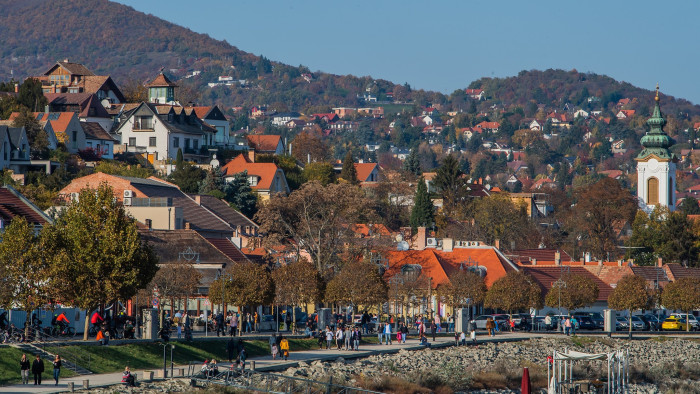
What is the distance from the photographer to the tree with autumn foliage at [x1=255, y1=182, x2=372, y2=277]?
76062mm

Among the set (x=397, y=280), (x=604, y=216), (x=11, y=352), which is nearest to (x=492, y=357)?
(x=397, y=280)

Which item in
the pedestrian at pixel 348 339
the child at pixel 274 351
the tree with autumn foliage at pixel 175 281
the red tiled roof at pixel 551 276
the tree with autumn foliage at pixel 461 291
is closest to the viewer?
the child at pixel 274 351

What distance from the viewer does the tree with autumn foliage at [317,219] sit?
76.1 metres

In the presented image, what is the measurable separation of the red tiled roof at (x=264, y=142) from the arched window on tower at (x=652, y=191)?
45.7m

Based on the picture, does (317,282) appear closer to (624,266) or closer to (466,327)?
(466,327)

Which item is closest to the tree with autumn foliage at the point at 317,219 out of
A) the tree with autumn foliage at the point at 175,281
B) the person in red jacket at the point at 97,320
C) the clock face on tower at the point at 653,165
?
the tree with autumn foliage at the point at 175,281

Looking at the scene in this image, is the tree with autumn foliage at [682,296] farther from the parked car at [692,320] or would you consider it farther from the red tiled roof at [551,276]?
the red tiled roof at [551,276]

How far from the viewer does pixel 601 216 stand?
4690 inches

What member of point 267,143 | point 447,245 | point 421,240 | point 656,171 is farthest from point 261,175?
point 656,171

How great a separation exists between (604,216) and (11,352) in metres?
88.0

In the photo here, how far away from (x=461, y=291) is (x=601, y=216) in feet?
174

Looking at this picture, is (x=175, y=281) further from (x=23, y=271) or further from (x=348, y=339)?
(x=23, y=271)

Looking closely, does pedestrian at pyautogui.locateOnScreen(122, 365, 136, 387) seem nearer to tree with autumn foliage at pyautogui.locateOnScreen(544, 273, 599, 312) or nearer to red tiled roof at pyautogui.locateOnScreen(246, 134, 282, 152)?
tree with autumn foliage at pyautogui.locateOnScreen(544, 273, 599, 312)

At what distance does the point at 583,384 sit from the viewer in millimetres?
51000
